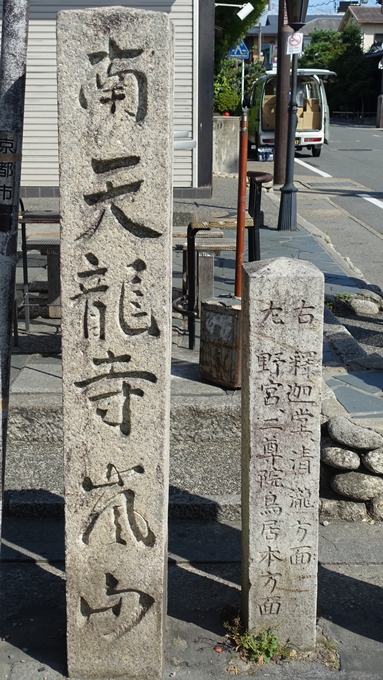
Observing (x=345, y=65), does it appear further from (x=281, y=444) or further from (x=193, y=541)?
(x=281, y=444)

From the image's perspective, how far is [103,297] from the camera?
277cm

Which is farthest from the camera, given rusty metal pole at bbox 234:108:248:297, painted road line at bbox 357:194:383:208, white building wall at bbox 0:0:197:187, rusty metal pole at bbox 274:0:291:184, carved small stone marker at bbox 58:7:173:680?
painted road line at bbox 357:194:383:208

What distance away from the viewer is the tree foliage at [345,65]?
168 feet

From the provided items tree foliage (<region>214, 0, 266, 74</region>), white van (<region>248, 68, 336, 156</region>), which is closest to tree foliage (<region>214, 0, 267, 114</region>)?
tree foliage (<region>214, 0, 266, 74</region>)

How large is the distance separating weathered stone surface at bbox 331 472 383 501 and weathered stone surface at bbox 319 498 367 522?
44 millimetres

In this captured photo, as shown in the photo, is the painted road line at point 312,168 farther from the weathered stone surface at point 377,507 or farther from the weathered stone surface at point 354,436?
the weathered stone surface at point 377,507

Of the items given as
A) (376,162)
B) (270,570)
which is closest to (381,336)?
(270,570)

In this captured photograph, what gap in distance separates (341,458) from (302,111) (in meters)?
20.3

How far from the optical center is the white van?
2220 cm

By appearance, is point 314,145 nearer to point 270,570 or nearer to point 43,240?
point 43,240

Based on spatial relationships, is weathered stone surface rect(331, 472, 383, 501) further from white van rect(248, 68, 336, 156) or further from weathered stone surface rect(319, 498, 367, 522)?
white van rect(248, 68, 336, 156)

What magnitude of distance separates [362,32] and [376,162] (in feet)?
131

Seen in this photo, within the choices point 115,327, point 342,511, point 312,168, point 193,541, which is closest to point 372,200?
point 312,168

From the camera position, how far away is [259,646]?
10.4 feet
